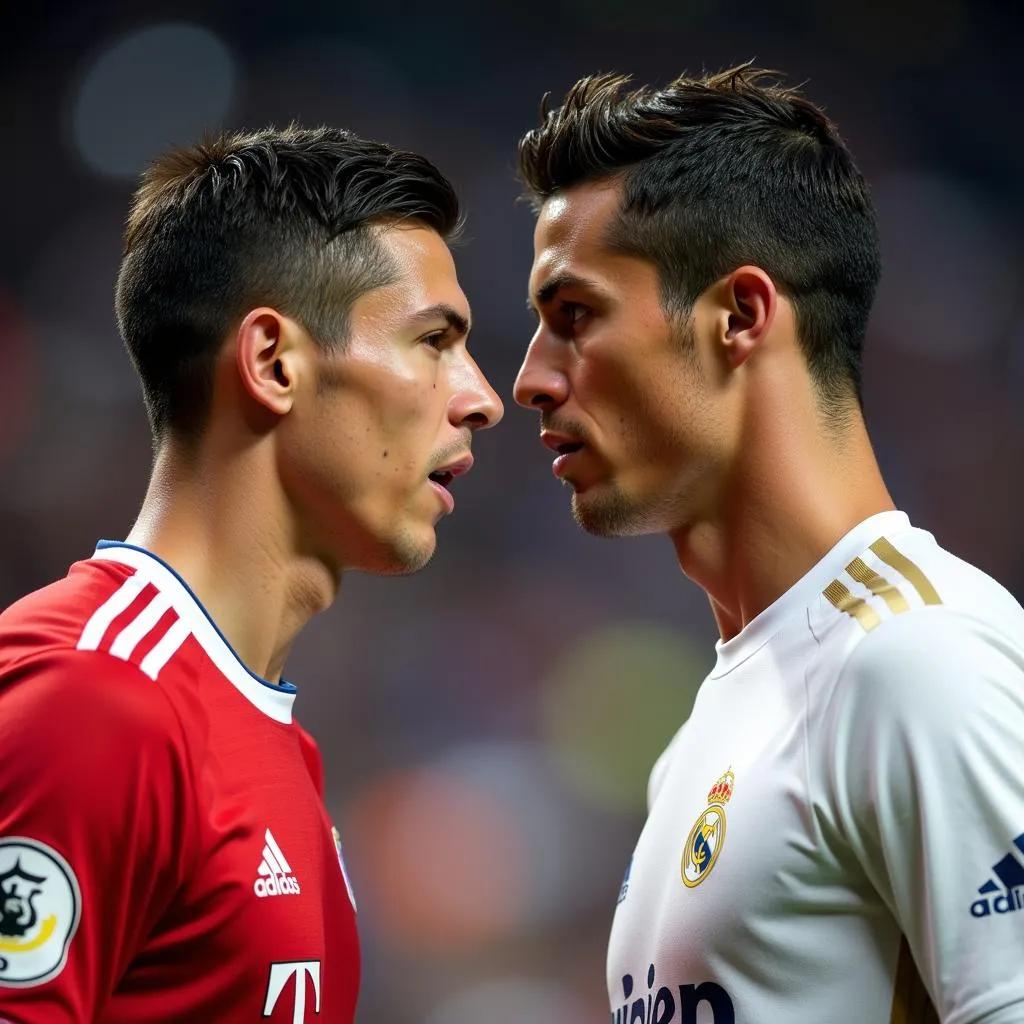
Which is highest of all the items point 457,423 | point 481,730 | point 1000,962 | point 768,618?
point 481,730

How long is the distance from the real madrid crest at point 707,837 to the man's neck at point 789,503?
34cm

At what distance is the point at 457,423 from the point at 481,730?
3815mm

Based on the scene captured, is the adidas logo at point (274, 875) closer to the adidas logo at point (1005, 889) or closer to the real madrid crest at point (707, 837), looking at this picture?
the real madrid crest at point (707, 837)

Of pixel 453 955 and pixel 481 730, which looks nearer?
pixel 453 955

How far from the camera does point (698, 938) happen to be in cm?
191

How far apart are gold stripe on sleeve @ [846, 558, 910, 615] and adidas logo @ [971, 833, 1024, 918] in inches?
14.6

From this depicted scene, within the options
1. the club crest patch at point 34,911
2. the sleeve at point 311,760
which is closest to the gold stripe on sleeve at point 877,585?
the sleeve at point 311,760

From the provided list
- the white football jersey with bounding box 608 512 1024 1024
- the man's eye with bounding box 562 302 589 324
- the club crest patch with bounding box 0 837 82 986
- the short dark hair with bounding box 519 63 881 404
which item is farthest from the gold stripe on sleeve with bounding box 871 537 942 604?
the club crest patch with bounding box 0 837 82 986

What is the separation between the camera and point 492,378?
6.14m

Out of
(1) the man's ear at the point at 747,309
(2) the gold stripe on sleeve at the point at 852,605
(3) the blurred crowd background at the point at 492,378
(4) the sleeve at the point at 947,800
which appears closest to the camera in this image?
(4) the sleeve at the point at 947,800

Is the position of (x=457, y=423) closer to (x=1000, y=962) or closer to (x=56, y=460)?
(x=1000, y=962)

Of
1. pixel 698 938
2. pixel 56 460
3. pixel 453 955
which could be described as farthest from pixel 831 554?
pixel 56 460

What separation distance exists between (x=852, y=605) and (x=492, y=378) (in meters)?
4.29

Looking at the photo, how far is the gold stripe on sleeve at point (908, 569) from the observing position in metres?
1.87
